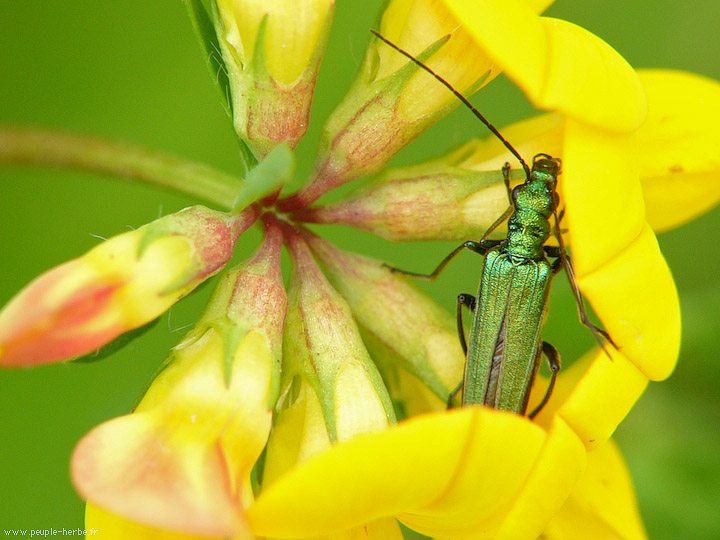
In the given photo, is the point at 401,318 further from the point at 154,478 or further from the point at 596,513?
the point at 154,478

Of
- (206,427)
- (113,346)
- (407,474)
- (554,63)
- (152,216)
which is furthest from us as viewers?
(152,216)

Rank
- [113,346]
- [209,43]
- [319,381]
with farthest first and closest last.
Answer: [209,43]
[319,381]
[113,346]

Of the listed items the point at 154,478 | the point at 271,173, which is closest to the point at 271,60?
the point at 271,173

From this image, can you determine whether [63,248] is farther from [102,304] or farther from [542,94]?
[542,94]

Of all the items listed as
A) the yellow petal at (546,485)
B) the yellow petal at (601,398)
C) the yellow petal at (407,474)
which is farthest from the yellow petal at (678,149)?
the yellow petal at (407,474)

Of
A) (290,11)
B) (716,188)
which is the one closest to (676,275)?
(716,188)

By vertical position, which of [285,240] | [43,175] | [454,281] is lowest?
[454,281]

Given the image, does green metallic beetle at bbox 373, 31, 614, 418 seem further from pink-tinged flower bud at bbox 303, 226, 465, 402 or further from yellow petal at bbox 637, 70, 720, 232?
yellow petal at bbox 637, 70, 720, 232
